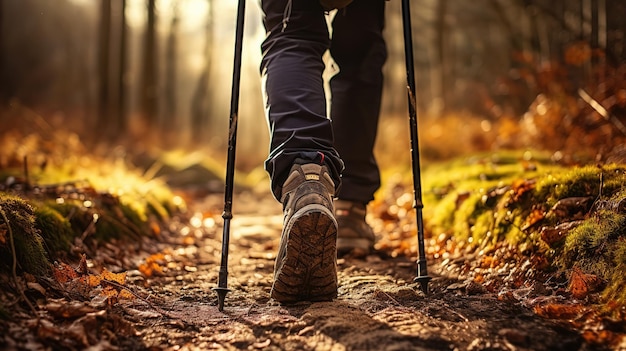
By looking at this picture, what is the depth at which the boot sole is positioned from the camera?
70.2 inches

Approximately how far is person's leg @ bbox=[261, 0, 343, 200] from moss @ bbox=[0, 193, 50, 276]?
89 centimetres

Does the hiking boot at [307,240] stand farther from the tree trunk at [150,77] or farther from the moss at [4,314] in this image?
the tree trunk at [150,77]

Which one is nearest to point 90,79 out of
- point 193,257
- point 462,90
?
point 462,90

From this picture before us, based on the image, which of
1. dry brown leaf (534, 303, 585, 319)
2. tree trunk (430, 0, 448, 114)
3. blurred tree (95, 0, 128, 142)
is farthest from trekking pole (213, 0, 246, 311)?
tree trunk (430, 0, 448, 114)

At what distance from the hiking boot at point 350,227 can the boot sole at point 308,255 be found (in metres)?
0.97

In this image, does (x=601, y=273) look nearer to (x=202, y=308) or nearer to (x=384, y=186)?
(x=202, y=308)

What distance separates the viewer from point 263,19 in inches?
90.8

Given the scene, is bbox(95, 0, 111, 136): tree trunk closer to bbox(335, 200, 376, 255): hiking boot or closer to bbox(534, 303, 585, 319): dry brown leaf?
bbox(335, 200, 376, 255): hiking boot

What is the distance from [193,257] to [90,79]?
34.9 m

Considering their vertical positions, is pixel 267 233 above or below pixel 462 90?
below

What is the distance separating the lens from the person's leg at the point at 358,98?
2.76 metres

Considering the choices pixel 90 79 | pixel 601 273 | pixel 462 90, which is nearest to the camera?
pixel 601 273

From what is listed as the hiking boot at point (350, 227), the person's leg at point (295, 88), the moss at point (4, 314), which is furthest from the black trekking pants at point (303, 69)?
the moss at point (4, 314)

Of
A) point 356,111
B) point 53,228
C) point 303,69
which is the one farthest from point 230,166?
point 356,111
